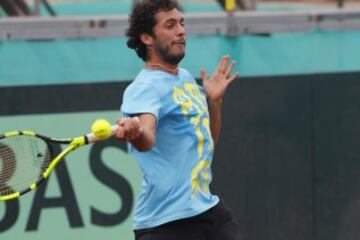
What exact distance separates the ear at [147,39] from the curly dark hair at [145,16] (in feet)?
0.05

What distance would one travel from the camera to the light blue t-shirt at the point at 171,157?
4.46 m

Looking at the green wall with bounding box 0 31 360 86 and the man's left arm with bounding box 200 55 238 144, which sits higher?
the man's left arm with bounding box 200 55 238 144

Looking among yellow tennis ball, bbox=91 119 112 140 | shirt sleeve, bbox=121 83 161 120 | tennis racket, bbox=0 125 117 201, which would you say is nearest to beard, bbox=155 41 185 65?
shirt sleeve, bbox=121 83 161 120

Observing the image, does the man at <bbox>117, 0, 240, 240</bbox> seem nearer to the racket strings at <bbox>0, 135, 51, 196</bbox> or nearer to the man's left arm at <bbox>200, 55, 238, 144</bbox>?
the man's left arm at <bbox>200, 55, 238, 144</bbox>

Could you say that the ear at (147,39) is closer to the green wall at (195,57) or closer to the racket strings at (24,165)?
the racket strings at (24,165)

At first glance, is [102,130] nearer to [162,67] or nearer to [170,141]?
[170,141]

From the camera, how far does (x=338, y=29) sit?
7562 mm

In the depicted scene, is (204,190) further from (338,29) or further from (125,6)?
(125,6)

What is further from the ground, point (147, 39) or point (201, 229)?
point (147, 39)

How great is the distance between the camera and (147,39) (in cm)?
465

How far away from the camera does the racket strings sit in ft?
15.3

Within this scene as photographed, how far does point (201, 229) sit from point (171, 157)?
0.38 m

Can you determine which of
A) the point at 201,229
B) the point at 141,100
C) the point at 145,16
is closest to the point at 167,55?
the point at 145,16

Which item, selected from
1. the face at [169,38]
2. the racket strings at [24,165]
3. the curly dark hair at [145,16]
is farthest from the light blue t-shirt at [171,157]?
the racket strings at [24,165]
